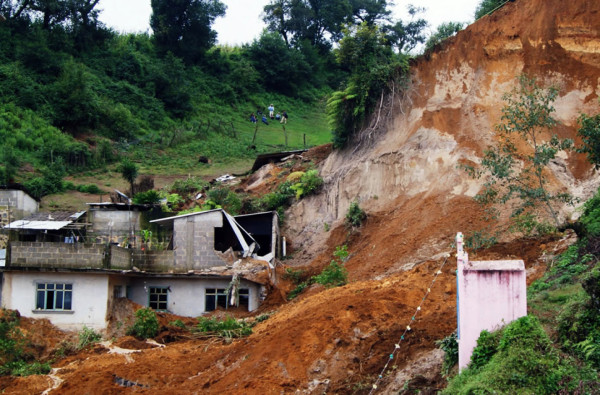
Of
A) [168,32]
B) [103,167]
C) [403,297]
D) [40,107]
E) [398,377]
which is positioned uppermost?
[168,32]

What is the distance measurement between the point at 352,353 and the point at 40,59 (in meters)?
39.6

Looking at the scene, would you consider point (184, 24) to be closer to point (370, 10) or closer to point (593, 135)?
point (370, 10)

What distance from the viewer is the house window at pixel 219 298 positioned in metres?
27.6

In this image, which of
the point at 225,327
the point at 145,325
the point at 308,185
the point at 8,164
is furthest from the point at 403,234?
the point at 8,164

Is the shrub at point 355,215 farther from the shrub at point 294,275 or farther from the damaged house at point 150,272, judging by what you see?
the damaged house at point 150,272

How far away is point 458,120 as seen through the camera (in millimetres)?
29688

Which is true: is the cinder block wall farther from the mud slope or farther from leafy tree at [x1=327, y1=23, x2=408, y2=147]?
leafy tree at [x1=327, y1=23, x2=408, y2=147]

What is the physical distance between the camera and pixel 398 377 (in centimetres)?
1584

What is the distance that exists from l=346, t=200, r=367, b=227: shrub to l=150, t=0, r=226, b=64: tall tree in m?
32.4

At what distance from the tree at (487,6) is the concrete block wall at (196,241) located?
1413 cm

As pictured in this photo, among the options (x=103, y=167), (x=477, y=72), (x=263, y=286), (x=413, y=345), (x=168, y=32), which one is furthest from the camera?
(x=168, y=32)

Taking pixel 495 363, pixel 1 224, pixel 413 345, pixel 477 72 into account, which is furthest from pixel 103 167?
pixel 495 363

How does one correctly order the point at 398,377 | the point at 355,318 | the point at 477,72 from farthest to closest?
the point at 477,72 < the point at 355,318 < the point at 398,377

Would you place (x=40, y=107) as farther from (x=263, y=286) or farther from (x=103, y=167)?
(x=263, y=286)
